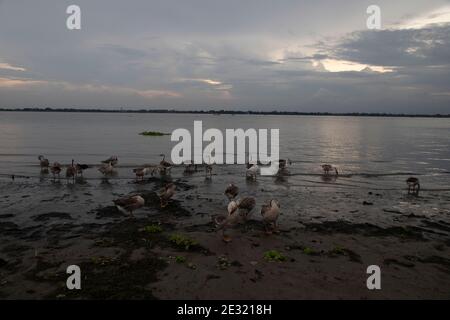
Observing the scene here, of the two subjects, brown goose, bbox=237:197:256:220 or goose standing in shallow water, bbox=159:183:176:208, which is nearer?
brown goose, bbox=237:197:256:220

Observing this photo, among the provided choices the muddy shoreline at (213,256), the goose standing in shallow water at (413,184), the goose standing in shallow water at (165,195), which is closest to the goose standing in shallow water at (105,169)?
the muddy shoreline at (213,256)

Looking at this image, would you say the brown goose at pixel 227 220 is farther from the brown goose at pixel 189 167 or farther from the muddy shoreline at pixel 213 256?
the brown goose at pixel 189 167

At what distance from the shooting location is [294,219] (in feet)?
48.7

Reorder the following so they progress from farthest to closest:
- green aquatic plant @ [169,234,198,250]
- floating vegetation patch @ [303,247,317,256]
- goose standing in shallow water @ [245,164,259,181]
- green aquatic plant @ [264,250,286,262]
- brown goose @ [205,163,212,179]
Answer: brown goose @ [205,163,212,179], goose standing in shallow water @ [245,164,259,181], green aquatic plant @ [169,234,198,250], floating vegetation patch @ [303,247,317,256], green aquatic plant @ [264,250,286,262]

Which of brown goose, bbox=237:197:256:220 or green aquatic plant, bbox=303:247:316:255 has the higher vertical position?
brown goose, bbox=237:197:256:220

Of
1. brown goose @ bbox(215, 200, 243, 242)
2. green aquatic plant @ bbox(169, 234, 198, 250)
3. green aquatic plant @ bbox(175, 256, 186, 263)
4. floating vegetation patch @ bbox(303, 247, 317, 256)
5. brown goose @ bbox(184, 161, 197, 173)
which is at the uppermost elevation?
brown goose @ bbox(184, 161, 197, 173)

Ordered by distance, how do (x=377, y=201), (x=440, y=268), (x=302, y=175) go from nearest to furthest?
(x=440, y=268) < (x=377, y=201) < (x=302, y=175)

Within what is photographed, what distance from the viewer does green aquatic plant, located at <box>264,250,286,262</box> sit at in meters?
10.4

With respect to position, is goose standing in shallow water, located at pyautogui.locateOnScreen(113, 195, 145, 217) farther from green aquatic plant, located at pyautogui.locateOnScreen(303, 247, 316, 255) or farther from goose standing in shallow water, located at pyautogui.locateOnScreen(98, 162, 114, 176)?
goose standing in shallow water, located at pyautogui.locateOnScreen(98, 162, 114, 176)

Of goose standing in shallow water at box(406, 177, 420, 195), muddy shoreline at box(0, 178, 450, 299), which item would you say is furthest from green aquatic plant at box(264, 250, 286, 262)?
goose standing in shallow water at box(406, 177, 420, 195)

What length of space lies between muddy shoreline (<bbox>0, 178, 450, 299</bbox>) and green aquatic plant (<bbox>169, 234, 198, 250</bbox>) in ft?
0.13
